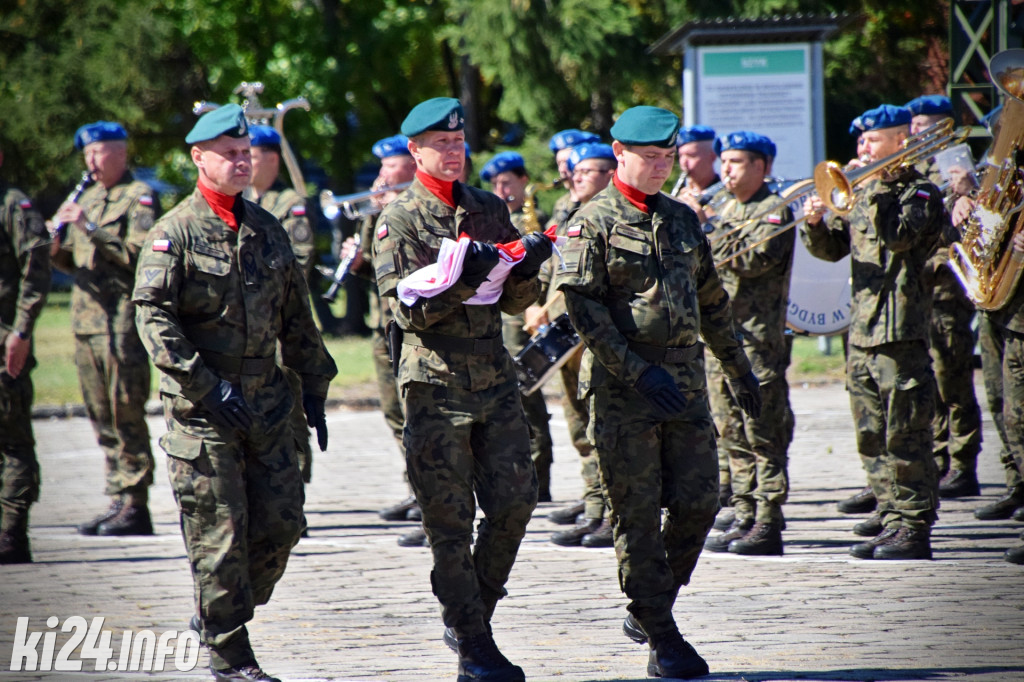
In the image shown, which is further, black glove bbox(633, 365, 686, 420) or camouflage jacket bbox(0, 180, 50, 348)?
camouflage jacket bbox(0, 180, 50, 348)

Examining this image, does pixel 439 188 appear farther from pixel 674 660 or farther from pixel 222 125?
pixel 674 660

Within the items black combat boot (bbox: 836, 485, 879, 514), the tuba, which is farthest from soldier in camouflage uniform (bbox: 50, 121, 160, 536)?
the tuba

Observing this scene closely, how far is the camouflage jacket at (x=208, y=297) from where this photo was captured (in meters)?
4.87

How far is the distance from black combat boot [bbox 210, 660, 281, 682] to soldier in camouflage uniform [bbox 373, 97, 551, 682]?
2.46 ft

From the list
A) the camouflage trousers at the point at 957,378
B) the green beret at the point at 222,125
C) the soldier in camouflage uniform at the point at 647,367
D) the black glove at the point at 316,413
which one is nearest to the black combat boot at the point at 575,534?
the soldier in camouflage uniform at the point at 647,367

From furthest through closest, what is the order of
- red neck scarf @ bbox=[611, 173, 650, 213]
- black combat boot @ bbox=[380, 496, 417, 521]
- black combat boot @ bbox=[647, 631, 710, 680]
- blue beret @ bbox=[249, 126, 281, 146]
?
black combat boot @ bbox=[380, 496, 417, 521], blue beret @ bbox=[249, 126, 281, 146], red neck scarf @ bbox=[611, 173, 650, 213], black combat boot @ bbox=[647, 631, 710, 680]

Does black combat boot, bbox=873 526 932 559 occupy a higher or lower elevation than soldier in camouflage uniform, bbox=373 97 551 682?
lower

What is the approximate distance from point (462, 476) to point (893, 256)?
10.4 ft

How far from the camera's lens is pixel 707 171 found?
340 inches

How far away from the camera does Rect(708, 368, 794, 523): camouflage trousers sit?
7.38 m

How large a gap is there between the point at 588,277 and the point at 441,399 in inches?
31.2

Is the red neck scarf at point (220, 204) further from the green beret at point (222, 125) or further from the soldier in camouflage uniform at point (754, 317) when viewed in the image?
the soldier in camouflage uniform at point (754, 317)

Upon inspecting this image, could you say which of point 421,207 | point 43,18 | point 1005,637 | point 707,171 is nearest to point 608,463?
point 421,207

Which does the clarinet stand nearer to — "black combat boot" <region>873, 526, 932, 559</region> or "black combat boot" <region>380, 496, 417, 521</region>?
"black combat boot" <region>380, 496, 417, 521</region>
